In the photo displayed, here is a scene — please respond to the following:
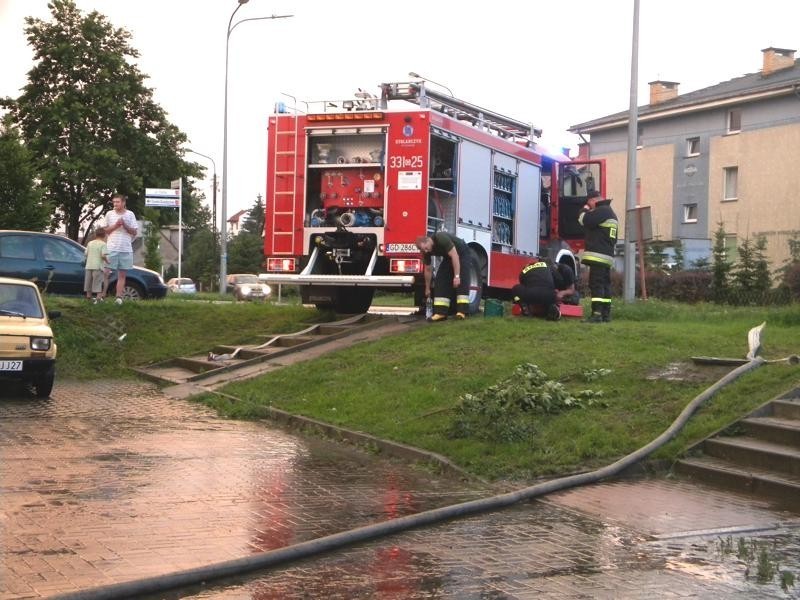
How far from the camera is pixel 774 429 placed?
8562 millimetres

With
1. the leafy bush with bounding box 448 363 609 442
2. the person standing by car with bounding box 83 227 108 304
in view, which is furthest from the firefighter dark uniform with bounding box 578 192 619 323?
the person standing by car with bounding box 83 227 108 304

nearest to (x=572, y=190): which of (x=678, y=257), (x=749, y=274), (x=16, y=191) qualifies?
(x=749, y=274)

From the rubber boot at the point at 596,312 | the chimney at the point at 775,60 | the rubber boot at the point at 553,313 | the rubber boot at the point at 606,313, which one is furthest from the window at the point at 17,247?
the chimney at the point at 775,60

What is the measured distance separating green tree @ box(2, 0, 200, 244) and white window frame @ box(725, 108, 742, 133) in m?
25.3

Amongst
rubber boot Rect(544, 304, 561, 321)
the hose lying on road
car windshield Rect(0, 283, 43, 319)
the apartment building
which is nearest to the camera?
the hose lying on road

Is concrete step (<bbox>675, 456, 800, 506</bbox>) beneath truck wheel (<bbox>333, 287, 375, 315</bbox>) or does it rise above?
beneath

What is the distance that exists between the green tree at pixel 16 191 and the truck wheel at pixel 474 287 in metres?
12.6

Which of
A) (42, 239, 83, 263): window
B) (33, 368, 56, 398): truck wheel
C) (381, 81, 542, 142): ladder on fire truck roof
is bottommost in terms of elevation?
(33, 368, 56, 398): truck wheel

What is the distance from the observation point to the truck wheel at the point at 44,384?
1248cm

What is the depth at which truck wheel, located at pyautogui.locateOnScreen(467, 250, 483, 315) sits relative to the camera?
16625 millimetres

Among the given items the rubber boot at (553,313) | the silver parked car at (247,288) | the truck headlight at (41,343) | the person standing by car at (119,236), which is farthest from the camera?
the silver parked car at (247,288)

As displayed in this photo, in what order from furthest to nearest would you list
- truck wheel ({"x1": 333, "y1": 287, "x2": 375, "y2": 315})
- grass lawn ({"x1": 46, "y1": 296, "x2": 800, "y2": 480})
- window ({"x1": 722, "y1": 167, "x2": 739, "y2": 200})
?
window ({"x1": 722, "y1": 167, "x2": 739, "y2": 200}), truck wheel ({"x1": 333, "y1": 287, "x2": 375, "y2": 315}), grass lawn ({"x1": 46, "y1": 296, "x2": 800, "y2": 480})

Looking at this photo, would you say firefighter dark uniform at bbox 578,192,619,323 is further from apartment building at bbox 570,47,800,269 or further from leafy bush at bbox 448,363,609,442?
apartment building at bbox 570,47,800,269

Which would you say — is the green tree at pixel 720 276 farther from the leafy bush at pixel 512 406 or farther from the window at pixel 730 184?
the window at pixel 730 184
